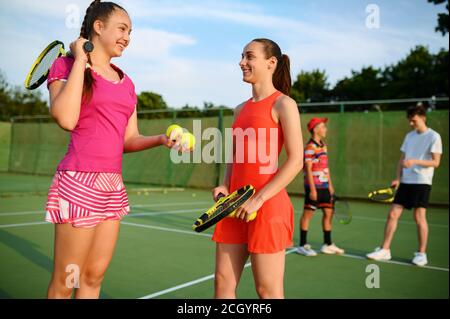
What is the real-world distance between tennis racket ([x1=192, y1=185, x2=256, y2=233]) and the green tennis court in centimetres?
208

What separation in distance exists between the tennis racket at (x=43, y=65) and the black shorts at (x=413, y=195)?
4.54 m

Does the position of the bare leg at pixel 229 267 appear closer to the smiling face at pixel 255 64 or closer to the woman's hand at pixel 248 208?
the woman's hand at pixel 248 208

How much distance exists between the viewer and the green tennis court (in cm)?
408

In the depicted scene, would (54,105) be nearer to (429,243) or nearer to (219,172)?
(429,243)

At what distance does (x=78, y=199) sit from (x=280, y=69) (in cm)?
115

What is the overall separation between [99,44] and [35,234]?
5.25m

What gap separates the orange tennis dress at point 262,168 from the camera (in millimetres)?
2113

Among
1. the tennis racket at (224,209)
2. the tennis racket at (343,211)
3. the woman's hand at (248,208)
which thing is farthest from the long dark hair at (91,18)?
the tennis racket at (343,211)

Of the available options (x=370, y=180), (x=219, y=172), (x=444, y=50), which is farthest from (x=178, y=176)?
(x=444, y=50)

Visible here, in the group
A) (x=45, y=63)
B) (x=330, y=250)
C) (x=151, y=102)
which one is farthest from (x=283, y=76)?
→ (x=151, y=102)

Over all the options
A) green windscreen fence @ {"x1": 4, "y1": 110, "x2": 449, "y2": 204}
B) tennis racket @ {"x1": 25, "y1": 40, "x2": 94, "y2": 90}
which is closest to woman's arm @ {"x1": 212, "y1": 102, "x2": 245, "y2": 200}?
tennis racket @ {"x1": 25, "y1": 40, "x2": 94, "y2": 90}

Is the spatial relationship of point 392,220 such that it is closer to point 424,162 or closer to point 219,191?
point 424,162

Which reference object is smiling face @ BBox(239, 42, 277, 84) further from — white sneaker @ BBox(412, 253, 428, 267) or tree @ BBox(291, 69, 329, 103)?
tree @ BBox(291, 69, 329, 103)
